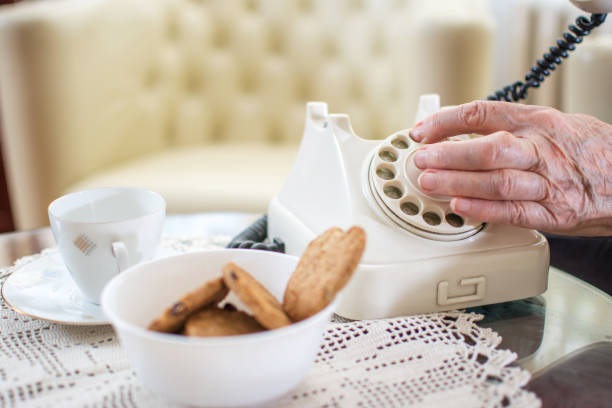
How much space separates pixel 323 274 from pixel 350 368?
0.44ft

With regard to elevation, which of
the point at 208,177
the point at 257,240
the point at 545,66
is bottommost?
the point at 208,177

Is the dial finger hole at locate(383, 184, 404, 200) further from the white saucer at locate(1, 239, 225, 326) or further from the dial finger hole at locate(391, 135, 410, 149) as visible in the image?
the white saucer at locate(1, 239, 225, 326)

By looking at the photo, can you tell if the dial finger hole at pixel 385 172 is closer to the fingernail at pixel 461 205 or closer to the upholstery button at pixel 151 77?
the fingernail at pixel 461 205

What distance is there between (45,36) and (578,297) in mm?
1318

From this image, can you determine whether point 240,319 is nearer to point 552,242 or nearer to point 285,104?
point 552,242

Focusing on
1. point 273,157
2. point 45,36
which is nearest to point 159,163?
point 273,157

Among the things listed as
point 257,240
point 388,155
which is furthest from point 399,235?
point 257,240

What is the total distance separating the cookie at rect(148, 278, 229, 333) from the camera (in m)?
0.48

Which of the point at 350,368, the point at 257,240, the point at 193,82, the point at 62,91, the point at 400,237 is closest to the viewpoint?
the point at 350,368

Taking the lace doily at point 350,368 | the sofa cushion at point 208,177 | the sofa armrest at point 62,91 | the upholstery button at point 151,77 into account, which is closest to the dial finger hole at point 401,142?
the lace doily at point 350,368

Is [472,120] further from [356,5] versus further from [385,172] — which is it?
[356,5]

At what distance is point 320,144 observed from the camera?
31.7 inches

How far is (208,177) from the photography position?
1630 mm

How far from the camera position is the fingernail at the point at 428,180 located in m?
0.71
